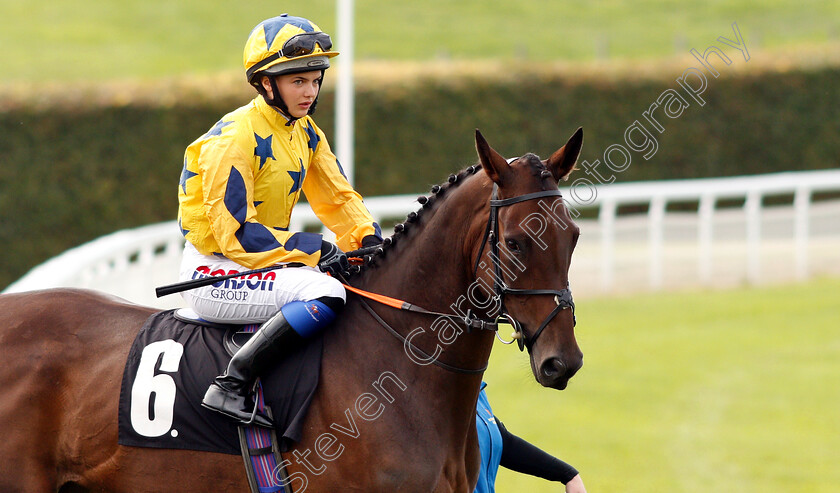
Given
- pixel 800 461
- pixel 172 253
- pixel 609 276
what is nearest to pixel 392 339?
pixel 800 461

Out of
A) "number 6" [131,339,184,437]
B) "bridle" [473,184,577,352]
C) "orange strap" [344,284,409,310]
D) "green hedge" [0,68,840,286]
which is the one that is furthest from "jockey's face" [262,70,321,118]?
"green hedge" [0,68,840,286]

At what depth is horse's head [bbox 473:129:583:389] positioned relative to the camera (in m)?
3.02

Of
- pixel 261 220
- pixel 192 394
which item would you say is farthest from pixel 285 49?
pixel 192 394

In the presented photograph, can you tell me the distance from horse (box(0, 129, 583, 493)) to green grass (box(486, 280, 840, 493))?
332cm

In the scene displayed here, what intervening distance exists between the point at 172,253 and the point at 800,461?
5208mm

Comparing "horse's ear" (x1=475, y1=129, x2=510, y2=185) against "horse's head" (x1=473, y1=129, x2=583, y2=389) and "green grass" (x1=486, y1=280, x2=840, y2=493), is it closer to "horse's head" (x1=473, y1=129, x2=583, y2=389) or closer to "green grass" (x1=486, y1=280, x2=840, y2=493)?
"horse's head" (x1=473, y1=129, x2=583, y2=389)

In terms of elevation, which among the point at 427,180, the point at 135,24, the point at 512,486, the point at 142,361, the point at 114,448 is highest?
the point at 135,24

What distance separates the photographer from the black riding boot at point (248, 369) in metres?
3.28

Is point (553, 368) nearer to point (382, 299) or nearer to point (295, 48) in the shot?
point (382, 299)

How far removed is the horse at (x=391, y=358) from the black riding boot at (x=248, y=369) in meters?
0.16

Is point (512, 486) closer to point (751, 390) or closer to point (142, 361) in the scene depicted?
point (751, 390)

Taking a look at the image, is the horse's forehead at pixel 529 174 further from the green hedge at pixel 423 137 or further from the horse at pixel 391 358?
the green hedge at pixel 423 137

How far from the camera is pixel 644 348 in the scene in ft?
32.0

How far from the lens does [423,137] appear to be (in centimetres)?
1677
